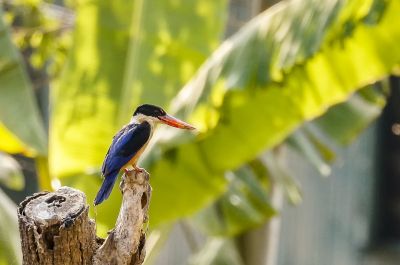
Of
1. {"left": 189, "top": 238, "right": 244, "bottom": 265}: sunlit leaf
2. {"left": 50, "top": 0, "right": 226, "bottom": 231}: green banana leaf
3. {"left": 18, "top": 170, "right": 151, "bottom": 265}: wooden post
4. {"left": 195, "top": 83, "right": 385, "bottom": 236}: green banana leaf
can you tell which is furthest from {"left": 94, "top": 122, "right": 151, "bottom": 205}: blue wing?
{"left": 189, "top": 238, "right": 244, "bottom": 265}: sunlit leaf

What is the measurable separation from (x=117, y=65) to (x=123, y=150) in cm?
252

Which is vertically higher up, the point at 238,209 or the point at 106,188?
the point at 238,209

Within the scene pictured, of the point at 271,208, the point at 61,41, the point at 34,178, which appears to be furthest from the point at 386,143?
the point at 271,208

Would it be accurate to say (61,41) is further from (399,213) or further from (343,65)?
(399,213)

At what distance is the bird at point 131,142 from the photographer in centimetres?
180

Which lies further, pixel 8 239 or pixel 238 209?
pixel 238 209

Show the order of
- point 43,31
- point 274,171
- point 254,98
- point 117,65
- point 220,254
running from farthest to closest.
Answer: point 43,31 < point 220,254 < point 274,171 < point 117,65 < point 254,98

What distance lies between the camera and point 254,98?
373 centimetres

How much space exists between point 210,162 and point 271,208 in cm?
50

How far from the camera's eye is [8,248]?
3449 millimetres

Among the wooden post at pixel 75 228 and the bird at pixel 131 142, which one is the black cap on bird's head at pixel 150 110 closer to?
the bird at pixel 131 142

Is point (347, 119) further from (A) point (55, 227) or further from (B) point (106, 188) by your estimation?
(B) point (106, 188)

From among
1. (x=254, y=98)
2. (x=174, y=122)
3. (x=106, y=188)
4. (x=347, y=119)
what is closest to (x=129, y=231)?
(x=106, y=188)

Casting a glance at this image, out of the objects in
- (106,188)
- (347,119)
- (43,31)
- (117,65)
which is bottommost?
(106,188)
